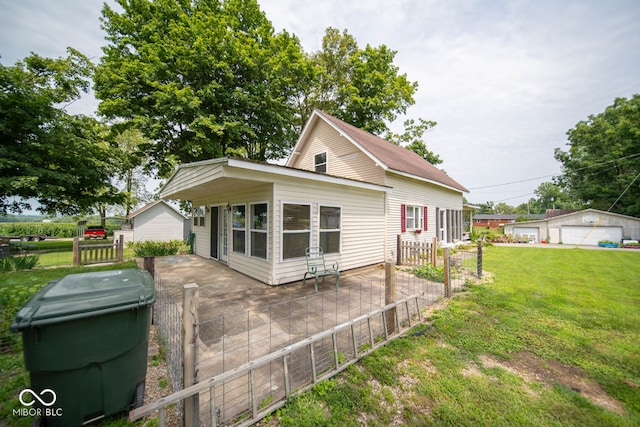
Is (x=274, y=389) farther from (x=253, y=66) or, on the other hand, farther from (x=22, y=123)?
(x=22, y=123)

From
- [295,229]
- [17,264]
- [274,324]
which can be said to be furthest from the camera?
[17,264]

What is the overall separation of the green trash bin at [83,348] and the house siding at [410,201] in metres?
8.12

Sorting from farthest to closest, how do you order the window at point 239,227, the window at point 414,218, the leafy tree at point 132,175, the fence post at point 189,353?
the leafy tree at point 132,175
the window at point 414,218
the window at point 239,227
the fence post at point 189,353

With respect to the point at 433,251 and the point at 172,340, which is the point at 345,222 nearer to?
the point at 433,251

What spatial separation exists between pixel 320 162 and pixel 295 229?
6090mm

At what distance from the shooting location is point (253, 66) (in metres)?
13.4

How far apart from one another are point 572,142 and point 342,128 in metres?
33.4

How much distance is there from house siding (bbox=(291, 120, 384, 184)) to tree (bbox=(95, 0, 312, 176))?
4.13 metres

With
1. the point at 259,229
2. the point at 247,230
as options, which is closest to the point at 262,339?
the point at 259,229

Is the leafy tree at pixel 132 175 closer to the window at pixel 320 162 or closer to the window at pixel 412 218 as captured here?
the window at pixel 320 162

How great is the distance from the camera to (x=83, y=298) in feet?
5.97

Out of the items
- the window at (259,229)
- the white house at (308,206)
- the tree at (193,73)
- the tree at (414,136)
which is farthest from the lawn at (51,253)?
the tree at (414,136)

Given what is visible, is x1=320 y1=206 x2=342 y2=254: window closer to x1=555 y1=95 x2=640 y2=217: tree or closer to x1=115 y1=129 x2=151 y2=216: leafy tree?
x1=115 y1=129 x2=151 y2=216: leafy tree

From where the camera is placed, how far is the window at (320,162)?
36.6 feet
